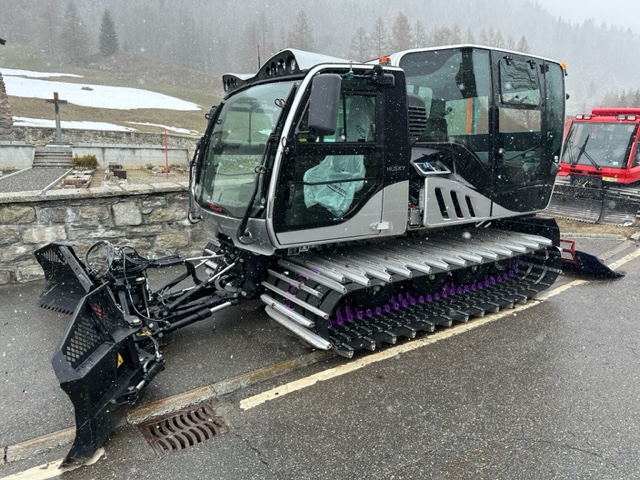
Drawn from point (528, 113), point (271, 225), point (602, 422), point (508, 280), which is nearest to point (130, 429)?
point (271, 225)

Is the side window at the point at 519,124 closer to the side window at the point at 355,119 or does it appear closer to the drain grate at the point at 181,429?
the side window at the point at 355,119

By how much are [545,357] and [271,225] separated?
2.83 m

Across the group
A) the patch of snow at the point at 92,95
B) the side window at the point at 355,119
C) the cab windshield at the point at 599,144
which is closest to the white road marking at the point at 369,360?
the side window at the point at 355,119

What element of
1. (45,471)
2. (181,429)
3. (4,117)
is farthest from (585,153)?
(4,117)

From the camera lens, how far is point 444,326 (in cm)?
500

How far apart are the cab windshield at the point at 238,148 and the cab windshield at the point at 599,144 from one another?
36.8ft

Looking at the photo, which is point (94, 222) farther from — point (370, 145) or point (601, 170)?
point (601, 170)

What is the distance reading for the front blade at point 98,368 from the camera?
111 inches

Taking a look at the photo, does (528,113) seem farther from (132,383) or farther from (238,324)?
(132,383)

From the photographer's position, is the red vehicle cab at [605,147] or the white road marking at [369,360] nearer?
the white road marking at [369,360]

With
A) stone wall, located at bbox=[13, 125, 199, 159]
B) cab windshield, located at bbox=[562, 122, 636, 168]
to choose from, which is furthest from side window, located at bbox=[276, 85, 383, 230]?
stone wall, located at bbox=[13, 125, 199, 159]

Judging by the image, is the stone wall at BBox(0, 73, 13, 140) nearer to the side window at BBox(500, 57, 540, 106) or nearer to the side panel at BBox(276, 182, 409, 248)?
the side panel at BBox(276, 182, 409, 248)

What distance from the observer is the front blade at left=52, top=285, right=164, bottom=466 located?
2.81m

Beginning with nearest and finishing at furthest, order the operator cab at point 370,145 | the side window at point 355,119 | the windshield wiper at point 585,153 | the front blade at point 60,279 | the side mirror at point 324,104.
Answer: the side mirror at point 324,104 < the operator cab at point 370,145 < the side window at point 355,119 < the front blade at point 60,279 < the windshield wiper at point 585,153
